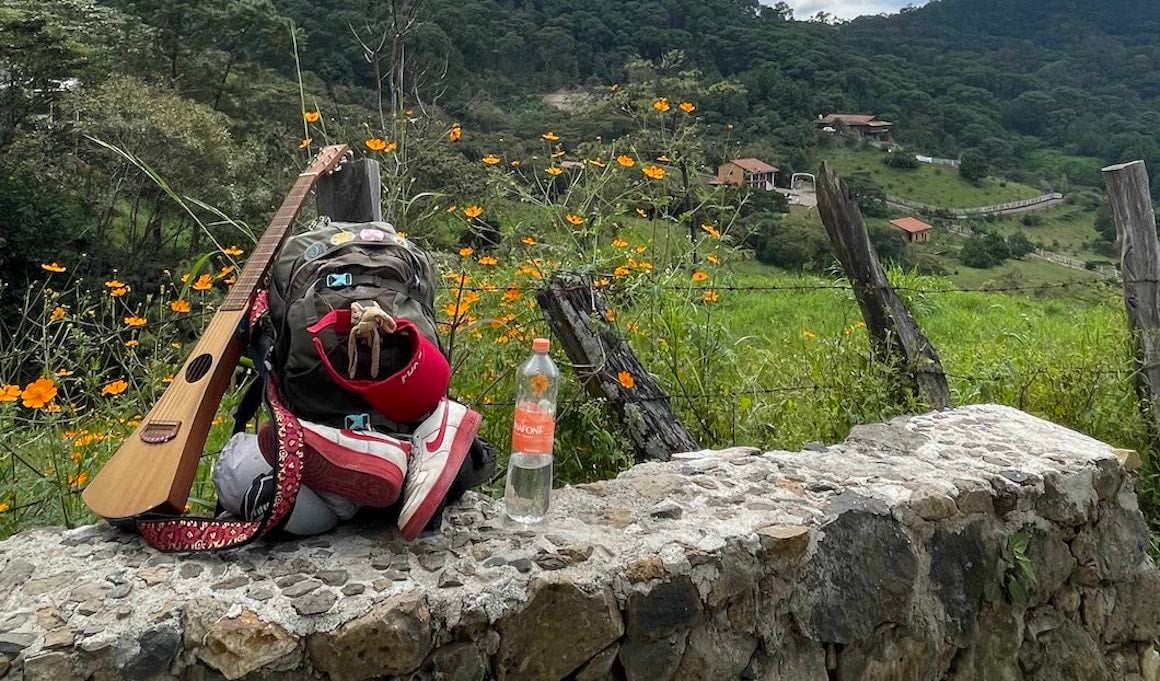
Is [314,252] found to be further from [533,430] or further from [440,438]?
[533,430]

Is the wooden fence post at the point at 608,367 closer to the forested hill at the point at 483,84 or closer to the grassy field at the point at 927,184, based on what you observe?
the forested hill at the point at 483,84

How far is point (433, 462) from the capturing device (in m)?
1.77

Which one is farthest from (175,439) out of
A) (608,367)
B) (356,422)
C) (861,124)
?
(861,124)

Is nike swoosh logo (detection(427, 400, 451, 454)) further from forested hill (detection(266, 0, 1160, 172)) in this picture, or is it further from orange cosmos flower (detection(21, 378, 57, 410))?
forested hill (detection(266, 0, 1160, 172))

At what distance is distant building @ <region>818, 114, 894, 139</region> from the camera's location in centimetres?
3384

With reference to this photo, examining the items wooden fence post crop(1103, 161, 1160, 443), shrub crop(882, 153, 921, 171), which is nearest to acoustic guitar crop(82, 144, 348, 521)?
wooden fence post crop(1103, 161, 1160, 443)

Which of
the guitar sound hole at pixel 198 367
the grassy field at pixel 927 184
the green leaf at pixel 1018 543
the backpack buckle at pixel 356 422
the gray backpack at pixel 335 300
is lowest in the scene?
the grassy field at pixel 927 184

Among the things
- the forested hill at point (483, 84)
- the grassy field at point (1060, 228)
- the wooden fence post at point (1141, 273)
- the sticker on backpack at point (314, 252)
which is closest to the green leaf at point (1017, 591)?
the wooden fence post at point (1141, 273)

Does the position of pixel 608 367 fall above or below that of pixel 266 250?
below

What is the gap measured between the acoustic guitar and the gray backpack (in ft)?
0.34

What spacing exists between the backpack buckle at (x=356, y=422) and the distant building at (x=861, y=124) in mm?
33082

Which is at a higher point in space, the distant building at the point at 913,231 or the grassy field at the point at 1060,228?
the distant building at the point at 913,231

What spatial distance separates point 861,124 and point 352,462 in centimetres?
3683

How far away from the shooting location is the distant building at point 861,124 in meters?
33.8
